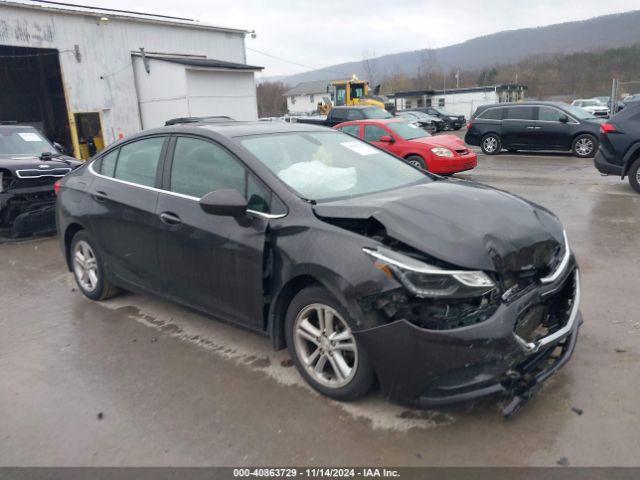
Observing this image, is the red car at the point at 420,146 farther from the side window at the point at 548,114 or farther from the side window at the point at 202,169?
the side window at the point at 202,169

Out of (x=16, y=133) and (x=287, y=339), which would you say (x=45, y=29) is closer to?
(x=16, y=133)

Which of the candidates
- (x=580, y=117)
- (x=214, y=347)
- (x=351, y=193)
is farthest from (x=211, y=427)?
(x=580, y=117)

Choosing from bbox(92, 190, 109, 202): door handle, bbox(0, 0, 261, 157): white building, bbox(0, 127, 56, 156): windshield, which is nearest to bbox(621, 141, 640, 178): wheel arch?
bbox(92, 190, 109, 202): door handle

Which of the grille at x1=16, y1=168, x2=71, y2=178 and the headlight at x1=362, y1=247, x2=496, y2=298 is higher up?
the grille at x1=16, y1=168, x2=71, y2=178

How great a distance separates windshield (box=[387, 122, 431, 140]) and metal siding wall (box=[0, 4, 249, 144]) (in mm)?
13536

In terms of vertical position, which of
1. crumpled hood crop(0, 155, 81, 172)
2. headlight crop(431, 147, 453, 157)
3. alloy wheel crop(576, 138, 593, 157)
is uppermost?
crumpled hood crop(0, 155, 81, 172)

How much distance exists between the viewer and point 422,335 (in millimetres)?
2617

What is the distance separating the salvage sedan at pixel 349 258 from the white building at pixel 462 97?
4604cm

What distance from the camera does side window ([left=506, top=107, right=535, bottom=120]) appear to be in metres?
16.1

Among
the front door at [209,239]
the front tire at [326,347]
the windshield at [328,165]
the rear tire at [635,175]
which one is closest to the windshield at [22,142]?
the front door at [209,239]

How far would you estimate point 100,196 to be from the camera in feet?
15.3

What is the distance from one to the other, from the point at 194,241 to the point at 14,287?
3329 millimetres

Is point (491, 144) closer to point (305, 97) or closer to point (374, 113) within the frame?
point (374, 113)

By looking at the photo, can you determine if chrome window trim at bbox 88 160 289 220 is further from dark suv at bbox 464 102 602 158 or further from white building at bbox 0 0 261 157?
white building at bbox 0 0 261 157
